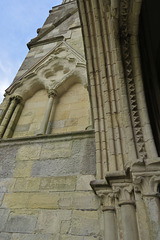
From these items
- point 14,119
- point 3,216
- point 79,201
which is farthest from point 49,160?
point 14,119

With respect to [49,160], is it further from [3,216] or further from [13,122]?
[13,122]

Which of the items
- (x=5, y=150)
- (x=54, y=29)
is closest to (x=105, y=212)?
(x=5, y=150)

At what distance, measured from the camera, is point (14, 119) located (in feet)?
12.0

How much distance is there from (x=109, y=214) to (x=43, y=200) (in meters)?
0.77

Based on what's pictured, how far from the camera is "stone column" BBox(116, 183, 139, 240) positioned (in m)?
1.51

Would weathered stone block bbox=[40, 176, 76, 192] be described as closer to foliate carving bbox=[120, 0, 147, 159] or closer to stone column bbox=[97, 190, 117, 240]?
stone column bbox=[97, 190, 117, 240]

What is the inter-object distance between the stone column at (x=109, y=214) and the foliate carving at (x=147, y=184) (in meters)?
0.32

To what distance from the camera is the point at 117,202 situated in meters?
1.76

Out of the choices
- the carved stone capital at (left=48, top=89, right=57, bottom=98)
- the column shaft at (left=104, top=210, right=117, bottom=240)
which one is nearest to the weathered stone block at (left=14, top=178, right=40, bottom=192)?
the column shaft at (left=104, top=210, right=117, bottom=240)

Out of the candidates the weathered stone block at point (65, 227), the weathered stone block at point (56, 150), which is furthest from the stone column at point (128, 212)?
the weathered stone block at point (56, 150)

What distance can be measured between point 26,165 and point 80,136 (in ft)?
2.66

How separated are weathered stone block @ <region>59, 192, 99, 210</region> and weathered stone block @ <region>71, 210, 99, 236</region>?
6 cm

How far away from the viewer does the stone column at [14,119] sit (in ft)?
11.2

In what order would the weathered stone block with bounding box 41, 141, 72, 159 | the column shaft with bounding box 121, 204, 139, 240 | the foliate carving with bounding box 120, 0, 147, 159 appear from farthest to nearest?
the weathered stone block with bounding box 41, 141, 72, 159 → the foliate carving with bounding box 120, 0, 147, 159 → the column shaft with bounding box 121, 204, 139, 240
